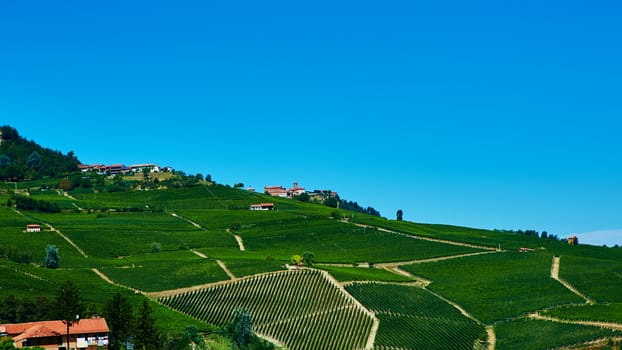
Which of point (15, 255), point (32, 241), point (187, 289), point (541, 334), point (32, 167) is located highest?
point (32, 167)

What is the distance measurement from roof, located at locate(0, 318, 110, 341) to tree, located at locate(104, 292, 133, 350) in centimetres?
84

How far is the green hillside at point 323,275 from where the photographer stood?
254ft

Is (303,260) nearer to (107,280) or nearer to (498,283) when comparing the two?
(498,283)

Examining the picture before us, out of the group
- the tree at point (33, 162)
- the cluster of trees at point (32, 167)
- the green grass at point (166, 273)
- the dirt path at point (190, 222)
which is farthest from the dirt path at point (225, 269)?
the tree at point (33, 162)

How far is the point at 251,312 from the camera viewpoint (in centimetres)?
8244

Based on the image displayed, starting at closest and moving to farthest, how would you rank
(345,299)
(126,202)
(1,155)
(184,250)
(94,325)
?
(94,325), (345,299), (184,250), (126,202), (1,155)

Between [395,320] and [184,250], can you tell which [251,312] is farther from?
[184,250]

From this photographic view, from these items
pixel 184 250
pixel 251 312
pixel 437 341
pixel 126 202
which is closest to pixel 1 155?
pixel 126 202

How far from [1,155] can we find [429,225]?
97.2m

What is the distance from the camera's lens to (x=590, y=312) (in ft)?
279

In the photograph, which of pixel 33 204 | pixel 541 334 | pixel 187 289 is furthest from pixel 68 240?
pixel 541 334

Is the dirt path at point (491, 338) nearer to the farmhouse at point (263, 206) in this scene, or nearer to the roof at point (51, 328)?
the roof at point (51, 328)

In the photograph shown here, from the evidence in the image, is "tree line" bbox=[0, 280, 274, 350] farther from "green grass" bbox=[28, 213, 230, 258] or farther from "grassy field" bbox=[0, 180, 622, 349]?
"green grass" bbox=[28, 213, 230, 258]

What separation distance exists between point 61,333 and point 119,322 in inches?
187
